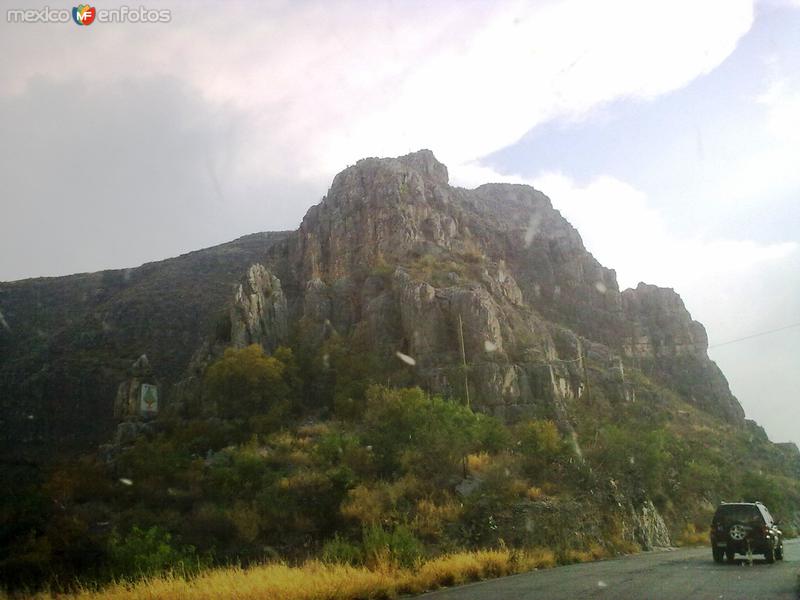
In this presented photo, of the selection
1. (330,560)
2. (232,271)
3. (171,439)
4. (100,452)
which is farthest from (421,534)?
(232,271)

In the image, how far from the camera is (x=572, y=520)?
86.8 ft

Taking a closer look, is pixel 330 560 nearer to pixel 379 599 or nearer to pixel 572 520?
pixel 379 599

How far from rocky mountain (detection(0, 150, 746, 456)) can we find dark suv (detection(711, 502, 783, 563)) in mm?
30108

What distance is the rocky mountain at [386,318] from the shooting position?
2341 inches

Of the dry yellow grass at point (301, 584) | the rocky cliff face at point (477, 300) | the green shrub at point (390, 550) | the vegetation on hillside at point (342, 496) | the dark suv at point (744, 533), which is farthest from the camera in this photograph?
the rocky cliff face at point (477, 300)

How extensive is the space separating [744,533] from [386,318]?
153ft

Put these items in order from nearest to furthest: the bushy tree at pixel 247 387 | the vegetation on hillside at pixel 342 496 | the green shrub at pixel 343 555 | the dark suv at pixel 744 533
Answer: the green shrub at pixel 343 555, the vegetation on hillside at pixel 342 496, the dark suv at pixel 744 533, the bushy tree at pixel 247 387

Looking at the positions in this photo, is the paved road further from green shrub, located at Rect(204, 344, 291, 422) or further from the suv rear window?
green shrub, located at Rect(204, 344, 291, 422)

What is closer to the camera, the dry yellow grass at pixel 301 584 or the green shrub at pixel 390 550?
the dry yellow grass at pixel 301 584

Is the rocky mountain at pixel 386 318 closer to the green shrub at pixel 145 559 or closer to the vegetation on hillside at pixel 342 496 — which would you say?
the vegetation on hillside at pixel 342 496

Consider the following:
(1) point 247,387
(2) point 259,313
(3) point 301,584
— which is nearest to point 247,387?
(1) point 247,387

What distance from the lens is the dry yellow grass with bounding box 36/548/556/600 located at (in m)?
10.8

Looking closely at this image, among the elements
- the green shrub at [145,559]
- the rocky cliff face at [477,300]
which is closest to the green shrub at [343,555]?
the green shrub at [145,559]

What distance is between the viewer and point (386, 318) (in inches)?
2502
